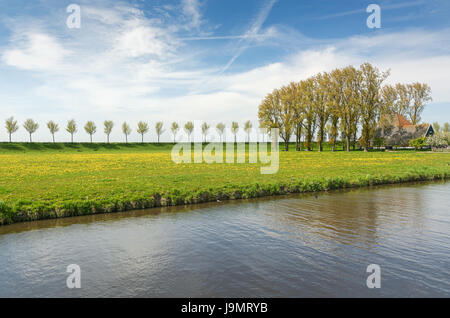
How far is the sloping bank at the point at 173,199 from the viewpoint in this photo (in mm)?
15055

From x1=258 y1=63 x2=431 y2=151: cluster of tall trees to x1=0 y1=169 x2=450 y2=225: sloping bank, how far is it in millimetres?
43226

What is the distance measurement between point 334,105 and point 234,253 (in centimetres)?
6743

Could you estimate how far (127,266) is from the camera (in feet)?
31.1

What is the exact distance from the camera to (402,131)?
92.2 meters

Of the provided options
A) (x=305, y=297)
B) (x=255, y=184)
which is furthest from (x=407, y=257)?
(x=255, y=184)

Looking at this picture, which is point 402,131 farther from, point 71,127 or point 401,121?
point 71,127

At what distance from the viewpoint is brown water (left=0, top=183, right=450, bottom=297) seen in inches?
317

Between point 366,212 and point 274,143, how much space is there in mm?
73096

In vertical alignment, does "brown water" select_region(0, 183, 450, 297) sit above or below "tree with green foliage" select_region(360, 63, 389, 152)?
below

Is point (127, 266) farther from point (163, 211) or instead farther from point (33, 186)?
point (33, 186)

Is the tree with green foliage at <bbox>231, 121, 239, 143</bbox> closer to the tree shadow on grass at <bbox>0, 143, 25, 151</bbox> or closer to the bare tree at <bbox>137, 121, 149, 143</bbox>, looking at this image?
the bare tree at <bbox>137, 121, 149, 143</bbox>

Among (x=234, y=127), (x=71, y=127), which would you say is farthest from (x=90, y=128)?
(x=234, y=127)

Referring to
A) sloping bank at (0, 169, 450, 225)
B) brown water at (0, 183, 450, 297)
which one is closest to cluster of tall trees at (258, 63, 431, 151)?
sloping bank at (0, 169, 450, 225)
